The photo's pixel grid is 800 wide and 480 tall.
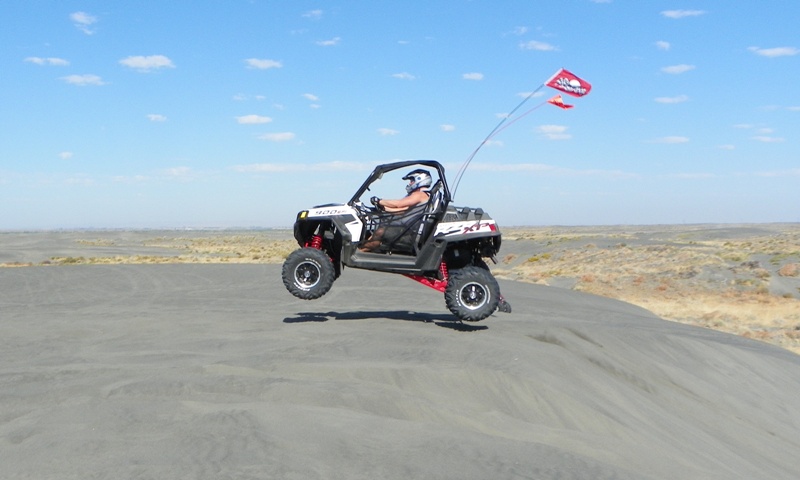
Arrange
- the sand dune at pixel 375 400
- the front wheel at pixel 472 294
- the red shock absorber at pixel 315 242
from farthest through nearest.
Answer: the red shock absorber at pixel 315 242 → the front wheel at pixel 472 294 → the sand dune at pixel 375 400

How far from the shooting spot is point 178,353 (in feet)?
28.7

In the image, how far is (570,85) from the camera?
11.3 m

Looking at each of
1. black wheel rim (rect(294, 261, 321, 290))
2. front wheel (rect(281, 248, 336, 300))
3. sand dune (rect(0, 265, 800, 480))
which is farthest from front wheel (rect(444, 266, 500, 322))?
black wheel rim (rect(294, 261, 321, 290))

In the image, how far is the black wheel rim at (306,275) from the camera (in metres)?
11.1

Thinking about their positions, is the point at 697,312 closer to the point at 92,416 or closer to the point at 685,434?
the point at 685,434

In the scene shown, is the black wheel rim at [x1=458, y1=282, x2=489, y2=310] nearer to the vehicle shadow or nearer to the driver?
the vehicle shadow

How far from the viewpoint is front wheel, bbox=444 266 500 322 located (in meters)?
10.8

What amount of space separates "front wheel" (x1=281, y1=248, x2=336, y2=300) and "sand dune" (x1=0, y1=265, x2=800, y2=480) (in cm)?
57

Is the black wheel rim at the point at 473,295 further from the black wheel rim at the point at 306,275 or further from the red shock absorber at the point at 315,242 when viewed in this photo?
the red shock absorber at the point at 315,242

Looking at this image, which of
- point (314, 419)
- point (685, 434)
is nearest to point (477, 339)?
point (685, 434)

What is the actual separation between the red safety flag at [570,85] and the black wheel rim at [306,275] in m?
4.56

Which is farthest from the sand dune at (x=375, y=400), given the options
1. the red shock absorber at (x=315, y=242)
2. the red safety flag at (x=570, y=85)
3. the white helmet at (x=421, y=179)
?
the red safety flag at (x=570, y=85)

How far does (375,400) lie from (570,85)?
691cm

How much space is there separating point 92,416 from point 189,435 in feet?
3.05
